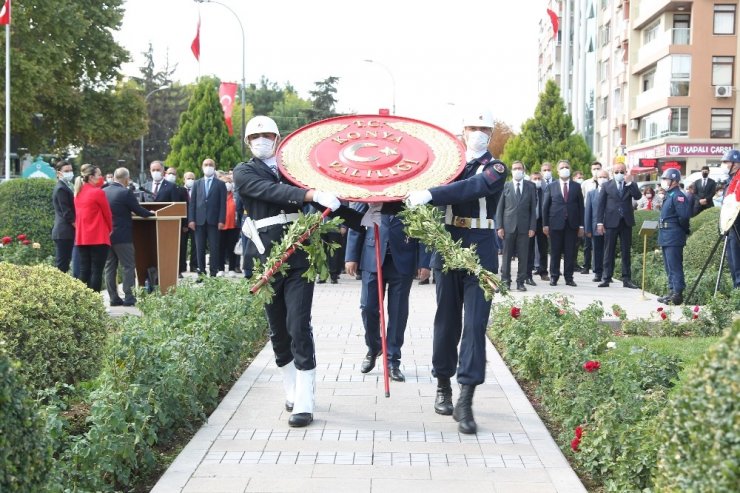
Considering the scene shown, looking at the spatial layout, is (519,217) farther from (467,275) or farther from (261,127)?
(261,127)

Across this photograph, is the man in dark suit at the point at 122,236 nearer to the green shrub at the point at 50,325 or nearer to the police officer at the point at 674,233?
the green shrub at the point at 50,325

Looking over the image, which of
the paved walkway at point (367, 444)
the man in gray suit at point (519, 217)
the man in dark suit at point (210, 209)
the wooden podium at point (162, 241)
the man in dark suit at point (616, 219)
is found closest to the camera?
A: the paved walkway at point (367, 444)

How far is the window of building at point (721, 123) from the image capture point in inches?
2110

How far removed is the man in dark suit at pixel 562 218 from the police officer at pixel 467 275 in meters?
11.0

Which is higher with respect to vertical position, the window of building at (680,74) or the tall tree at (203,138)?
the window of building at (680,74)

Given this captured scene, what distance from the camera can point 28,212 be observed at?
16672 mm

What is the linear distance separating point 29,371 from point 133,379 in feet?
2.65

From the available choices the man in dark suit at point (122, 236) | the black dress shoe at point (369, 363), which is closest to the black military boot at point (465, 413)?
the black dress shoe at point (369, 363)

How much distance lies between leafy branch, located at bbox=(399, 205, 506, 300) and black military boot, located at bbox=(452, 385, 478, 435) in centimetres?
66

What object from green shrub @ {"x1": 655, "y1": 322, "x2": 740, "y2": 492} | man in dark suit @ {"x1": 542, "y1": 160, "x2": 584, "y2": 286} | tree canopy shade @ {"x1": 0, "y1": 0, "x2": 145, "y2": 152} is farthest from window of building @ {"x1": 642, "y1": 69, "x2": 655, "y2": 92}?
green shrub @ {"x1": 655, "y1": 322, "x2": 740, "y2": 492}

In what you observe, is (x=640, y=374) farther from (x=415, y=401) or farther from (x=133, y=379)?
(x=133, y=379)

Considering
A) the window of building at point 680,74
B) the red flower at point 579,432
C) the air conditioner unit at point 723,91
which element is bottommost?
the red flower at point 579,432

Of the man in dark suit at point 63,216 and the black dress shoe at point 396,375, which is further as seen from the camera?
the man in dark suit at point 63,216

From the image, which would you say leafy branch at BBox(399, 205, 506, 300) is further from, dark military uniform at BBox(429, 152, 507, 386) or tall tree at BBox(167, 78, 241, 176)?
tall tree at BBox(167, 78, 241, 176)
